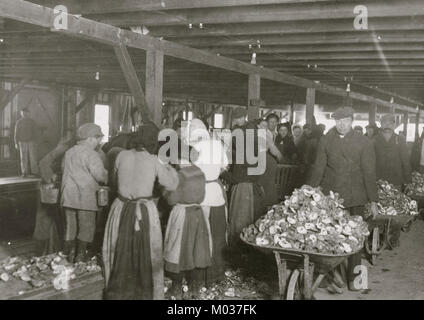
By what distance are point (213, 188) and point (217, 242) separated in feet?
2.45

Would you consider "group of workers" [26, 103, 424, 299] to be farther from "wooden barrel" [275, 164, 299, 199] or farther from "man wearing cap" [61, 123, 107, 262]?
"wooden barrel" [275, 164, 299, 199]

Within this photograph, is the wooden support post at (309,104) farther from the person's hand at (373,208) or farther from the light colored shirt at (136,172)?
the light colored shirt at (136,172)

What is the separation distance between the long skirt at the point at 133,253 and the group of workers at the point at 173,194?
1 cm

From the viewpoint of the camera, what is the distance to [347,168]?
5.61 meters

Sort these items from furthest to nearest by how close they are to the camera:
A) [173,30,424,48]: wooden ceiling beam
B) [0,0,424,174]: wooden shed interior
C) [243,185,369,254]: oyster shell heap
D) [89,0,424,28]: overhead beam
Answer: [173,30,424,48]: wooden ceiling beam, [0,0,424,174]: wooden shed interior, [89,0,424,28]: overhead beam, [243,185,369,254]: oyster shell heap

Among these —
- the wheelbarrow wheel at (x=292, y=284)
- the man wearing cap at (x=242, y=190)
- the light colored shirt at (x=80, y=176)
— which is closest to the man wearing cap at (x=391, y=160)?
the man wearing cap at (x=242, y=190)

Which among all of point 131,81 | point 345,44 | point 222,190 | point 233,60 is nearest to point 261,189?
point 222,190

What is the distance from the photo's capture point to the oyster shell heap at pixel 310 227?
4.54 m

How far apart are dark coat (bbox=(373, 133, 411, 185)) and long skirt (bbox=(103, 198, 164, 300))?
212 inches

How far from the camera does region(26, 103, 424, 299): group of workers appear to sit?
4.75 metres

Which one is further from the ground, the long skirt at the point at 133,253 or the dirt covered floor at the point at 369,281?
the long skirt at the point at 133,253

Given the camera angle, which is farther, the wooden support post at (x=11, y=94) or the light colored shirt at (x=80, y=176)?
the wooden support post at (x=11, y=94)

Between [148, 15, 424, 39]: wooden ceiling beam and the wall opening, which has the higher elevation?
[148, 15, 424, 39]: wooden ceiling beam

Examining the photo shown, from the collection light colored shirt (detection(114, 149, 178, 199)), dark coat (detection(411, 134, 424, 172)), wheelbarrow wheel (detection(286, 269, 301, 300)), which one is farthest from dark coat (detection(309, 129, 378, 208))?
dark coat (detection(411, 134, 424, 172))
